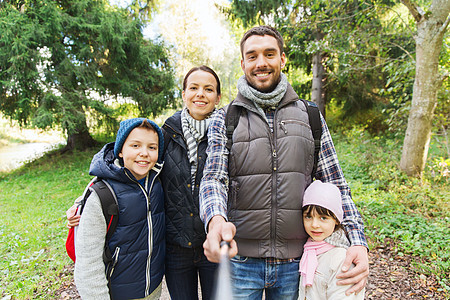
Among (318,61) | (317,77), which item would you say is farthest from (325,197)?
(318,61)

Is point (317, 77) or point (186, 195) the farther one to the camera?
point (317, 77)

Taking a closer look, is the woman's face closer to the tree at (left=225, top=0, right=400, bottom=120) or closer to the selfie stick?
the selfie stick

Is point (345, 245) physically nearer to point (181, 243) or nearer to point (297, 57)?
point (181, 243)

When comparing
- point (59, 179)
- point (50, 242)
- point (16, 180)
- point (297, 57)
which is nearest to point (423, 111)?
point (297, 57)

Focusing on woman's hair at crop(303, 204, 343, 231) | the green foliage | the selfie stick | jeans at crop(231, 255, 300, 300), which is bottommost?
A: the green foliage

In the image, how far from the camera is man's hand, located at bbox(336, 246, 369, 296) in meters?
1.39

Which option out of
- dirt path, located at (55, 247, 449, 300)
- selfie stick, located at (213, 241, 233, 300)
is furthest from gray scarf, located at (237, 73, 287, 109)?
dirt path, located at (55, 247, 449, 300)

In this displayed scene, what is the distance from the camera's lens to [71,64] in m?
10.1

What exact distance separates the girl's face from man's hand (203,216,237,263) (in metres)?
0.61

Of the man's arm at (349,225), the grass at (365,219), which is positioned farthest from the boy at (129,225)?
the grass at (365,219)

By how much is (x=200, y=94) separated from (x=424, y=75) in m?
5.10

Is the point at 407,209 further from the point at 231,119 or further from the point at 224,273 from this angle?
the point at 224,273

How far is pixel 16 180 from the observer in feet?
34.0

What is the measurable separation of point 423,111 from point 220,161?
5.37 meters
